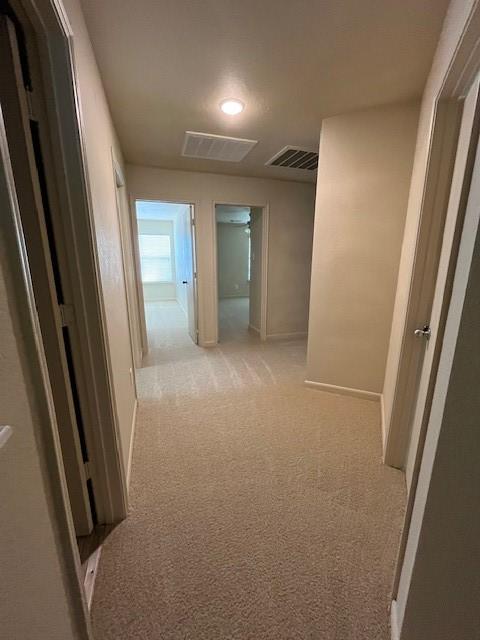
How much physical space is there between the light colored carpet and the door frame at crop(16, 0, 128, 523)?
0.31 metres

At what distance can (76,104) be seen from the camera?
1.03 m

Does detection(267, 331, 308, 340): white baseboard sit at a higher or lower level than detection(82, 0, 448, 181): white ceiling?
lower

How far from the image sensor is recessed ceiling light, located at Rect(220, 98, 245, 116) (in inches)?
78.0

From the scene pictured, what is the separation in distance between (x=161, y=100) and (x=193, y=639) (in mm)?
2928

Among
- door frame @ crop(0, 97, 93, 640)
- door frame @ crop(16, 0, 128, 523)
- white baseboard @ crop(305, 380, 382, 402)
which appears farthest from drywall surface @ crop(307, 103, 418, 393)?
door frame @ crop(0, 97, 93, 640)

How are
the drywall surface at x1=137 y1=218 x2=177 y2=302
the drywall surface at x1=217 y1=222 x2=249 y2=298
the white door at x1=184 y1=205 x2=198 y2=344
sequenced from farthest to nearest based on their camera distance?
the drywall surface at x1=217 y1=222 x2=249 y2=298
the drywall surface at x1=137 y1=218 x2=177 y2=302
the white door at x1=184 y1=205 x2=198 y2=344

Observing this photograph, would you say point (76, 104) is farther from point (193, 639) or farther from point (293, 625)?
point (293, 625)

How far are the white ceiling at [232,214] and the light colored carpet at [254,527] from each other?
4591 mm

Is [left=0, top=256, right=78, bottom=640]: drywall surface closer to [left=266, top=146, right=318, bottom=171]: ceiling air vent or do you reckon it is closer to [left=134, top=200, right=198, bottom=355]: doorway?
[left=266, top=146, right=318, bottom=171]: ceiling air vent

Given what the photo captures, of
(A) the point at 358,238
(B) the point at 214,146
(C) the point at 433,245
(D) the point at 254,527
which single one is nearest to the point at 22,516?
(D) the point at 254,527

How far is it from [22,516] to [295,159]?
141 inches

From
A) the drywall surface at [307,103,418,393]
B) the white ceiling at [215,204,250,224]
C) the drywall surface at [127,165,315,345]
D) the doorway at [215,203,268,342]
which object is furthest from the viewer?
the white ceiling at [215,204,250,224]

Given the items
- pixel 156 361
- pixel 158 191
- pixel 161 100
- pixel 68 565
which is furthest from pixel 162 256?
pixel 68 565

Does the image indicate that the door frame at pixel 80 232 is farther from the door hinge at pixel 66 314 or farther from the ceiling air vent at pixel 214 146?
the ceiling air vent at pixel 214 146
